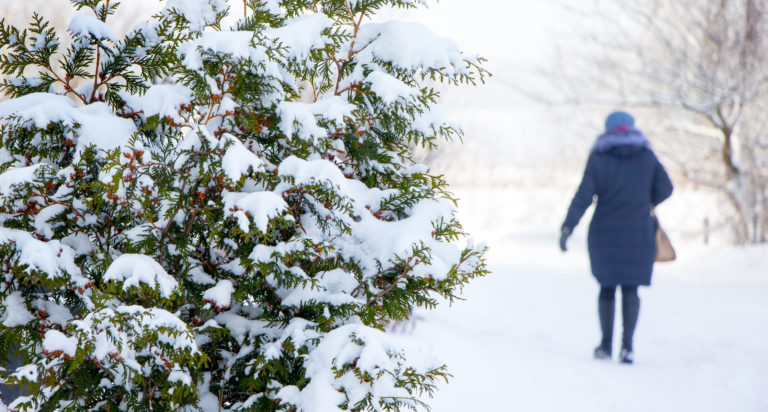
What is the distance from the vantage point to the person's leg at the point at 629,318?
16.3ft

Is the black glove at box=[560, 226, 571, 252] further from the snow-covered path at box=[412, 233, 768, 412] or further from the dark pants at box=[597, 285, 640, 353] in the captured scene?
the snow-covered path at box=[412, 233, 768, 412]

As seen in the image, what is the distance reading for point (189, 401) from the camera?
76.6 inches

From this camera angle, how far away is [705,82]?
1022 cm

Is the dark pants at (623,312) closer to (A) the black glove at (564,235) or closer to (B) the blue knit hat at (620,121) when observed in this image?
(A) the black glove at (564,235)

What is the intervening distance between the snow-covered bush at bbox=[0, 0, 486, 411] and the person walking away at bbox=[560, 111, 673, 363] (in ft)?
10.7

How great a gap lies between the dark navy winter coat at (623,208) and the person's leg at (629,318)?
113mm

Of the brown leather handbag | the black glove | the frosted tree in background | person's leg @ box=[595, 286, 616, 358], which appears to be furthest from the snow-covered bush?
the frosted tree in background

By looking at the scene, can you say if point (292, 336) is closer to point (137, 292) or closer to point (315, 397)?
point (315, 397)

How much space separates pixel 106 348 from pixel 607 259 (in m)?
4.19

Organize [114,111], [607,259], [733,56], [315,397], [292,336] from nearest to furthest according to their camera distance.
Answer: [315,397] → [292,336] → [114,111] → [607,259] → [733,56]

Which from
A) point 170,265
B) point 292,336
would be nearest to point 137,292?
point 170,265

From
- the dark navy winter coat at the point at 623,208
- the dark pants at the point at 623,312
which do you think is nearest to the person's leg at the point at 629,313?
the dark pants at the point at 623,312

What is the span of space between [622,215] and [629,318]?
31.7 inches

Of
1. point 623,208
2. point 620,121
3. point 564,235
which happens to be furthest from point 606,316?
point 620,121
